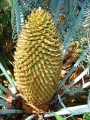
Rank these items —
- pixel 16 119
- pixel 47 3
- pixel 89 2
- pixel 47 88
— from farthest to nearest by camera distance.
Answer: pixel 47 3
pixel 89 2
pixel 16 119
pixel 47 88

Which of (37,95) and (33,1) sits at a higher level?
(33,1)

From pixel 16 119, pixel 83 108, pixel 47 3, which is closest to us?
pixel 83 108

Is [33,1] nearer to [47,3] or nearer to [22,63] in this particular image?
[47,3]

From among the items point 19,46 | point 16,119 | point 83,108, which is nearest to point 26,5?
point 19,46

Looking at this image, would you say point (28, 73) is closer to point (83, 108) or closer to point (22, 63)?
point (22, 63)

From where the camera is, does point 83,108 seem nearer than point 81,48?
Yes

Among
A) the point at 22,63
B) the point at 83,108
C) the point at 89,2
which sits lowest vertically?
the point at 83,108

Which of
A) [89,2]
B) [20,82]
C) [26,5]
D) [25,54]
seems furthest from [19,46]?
[89,2]
